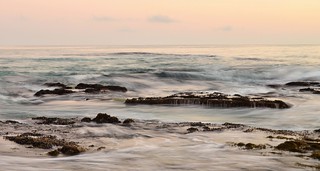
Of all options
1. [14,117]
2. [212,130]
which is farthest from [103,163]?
[14,117]

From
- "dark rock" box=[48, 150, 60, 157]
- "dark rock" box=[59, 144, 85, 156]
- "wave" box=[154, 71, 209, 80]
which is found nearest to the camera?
"dark rock" box=[48, 150, 60, 157]

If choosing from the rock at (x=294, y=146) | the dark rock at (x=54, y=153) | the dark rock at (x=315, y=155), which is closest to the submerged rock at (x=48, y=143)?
the dark rock at (x=54, y=153)

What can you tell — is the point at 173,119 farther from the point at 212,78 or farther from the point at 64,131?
the point at 212,78

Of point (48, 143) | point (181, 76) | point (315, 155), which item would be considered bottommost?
point (315, 155)

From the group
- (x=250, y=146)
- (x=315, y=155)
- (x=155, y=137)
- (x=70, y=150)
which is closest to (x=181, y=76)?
(x=155, y=137)

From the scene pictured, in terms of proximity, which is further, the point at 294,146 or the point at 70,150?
the point at 294,146

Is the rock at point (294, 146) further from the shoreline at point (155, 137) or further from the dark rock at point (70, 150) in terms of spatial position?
the dark rock at point (70, 150)

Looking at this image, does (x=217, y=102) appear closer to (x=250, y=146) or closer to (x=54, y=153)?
(x=250, y=146)

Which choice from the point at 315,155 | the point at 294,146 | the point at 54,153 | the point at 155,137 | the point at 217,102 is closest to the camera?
the point at 315,155

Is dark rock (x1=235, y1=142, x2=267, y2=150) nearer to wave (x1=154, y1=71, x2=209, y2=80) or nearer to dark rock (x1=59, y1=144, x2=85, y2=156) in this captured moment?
dark rock (x1=59, y1=144, x2=85, y2=156)

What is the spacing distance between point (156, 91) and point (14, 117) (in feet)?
46.6

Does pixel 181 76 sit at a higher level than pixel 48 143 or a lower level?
A: higher

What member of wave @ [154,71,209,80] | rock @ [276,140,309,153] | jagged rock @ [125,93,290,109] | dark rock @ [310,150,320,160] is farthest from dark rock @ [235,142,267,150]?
wave @ [154,71,209,80]

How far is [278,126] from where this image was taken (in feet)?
51.0
